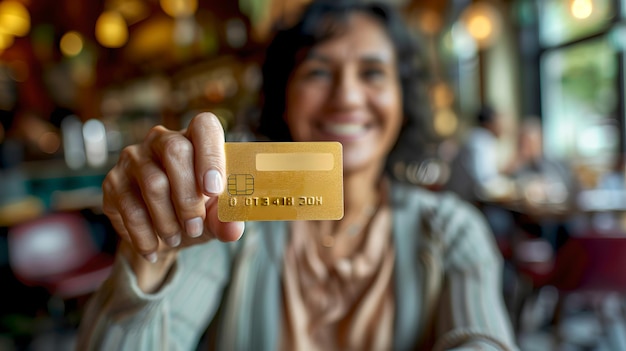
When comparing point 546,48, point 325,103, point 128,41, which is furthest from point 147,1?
point 325,103

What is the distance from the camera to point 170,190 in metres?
0.34

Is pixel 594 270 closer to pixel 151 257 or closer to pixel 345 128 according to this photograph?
pixel 345 128

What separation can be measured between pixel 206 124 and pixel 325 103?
6.4 inches

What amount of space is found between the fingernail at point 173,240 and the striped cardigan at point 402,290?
98 mm

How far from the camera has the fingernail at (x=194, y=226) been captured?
0.33 meters

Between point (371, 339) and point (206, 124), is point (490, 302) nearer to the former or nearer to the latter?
point (371, 339)

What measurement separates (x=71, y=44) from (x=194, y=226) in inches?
190

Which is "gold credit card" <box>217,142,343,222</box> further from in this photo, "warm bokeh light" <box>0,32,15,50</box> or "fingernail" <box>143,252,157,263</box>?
"warm bokeh light" <box>0,32,15,50</box>

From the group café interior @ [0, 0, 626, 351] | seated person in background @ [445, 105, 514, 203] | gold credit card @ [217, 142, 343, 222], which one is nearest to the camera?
gold credit card @ [217, 142, 343, 222]

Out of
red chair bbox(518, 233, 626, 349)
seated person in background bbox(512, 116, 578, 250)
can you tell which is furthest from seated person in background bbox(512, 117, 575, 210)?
red chair bbox(518, 233, 626, 349)

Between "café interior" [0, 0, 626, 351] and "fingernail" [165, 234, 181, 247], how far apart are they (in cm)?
8

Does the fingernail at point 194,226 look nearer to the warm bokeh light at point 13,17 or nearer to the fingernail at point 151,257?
the fingernail at point 151,257

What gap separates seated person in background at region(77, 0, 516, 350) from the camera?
1.45ft

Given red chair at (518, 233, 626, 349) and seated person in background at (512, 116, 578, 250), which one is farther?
seated person in background at (512, 116, 578, 250)
